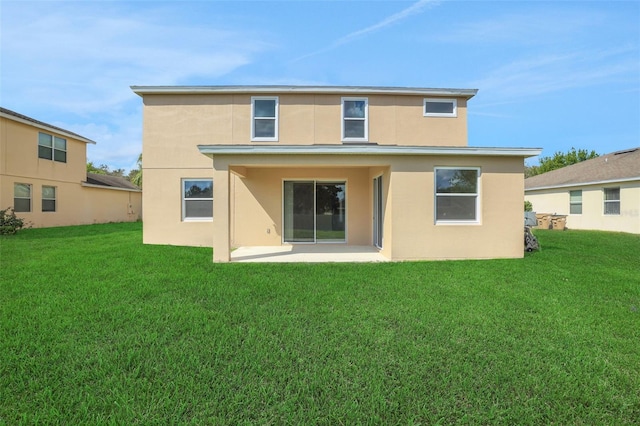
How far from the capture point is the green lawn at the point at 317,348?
9.48 feet

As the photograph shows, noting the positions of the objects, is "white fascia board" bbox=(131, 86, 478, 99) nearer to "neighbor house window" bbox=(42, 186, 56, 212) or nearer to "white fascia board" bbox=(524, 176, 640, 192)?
"white fascia board" bbox=(524, 176, 640, 192)

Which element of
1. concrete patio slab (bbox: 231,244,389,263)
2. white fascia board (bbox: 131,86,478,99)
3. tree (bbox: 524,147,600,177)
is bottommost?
concrete patio slab (bbox: 231,244,389,263)

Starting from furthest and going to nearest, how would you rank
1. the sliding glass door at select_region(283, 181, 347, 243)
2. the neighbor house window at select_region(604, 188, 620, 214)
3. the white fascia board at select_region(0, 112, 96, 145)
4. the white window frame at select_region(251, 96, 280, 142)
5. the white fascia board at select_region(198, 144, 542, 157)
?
the neighbor house window at select_region(604, 188, 620, 214), the white fascia board at select_region(0, 112, 96, 145), the white window frame at select_region(251, 96, 280, 142), the sliding glass door at select_region(283, 181, 347, 243), the white fascia board at select_region(198, 144, 542, 157)

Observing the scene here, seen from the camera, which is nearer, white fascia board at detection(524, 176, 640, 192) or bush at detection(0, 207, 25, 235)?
bush at detection(0, 207, 25, 235)

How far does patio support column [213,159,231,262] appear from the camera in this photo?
8.80 metres

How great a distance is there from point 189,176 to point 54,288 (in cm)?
674

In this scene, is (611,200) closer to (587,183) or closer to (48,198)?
(587,183)

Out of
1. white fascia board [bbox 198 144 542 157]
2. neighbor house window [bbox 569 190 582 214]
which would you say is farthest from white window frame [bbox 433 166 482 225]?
neighbor house window [bbox 569 190 582 214]

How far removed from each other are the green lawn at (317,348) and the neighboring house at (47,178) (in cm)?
1429

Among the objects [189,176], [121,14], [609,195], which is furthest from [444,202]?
[609,195]

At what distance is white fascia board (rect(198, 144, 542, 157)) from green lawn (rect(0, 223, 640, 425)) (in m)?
3.44

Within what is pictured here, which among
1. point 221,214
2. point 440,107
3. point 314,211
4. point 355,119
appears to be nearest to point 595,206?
point 440,107

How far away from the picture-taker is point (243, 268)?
7938 millimetres

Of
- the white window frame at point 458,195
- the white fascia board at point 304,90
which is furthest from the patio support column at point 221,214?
the white window frame at point 458,195
